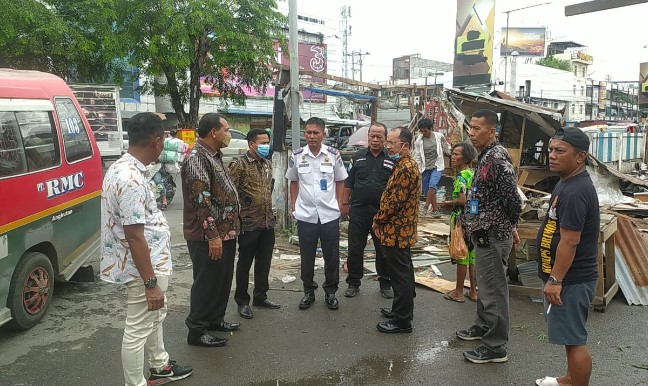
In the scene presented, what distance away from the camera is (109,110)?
13234 mm

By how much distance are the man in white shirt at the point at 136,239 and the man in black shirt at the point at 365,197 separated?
8.04ft

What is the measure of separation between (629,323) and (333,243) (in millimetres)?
2874

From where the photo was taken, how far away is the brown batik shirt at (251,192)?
454cm

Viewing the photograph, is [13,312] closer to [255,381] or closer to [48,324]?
[48,324]

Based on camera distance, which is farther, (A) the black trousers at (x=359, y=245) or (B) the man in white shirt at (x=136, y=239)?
(A) the black trousers at (x=359, y=245)

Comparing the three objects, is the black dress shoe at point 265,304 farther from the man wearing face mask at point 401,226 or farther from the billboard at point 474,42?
the billboard at point 474,42

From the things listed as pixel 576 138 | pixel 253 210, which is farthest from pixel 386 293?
pixel 576 138

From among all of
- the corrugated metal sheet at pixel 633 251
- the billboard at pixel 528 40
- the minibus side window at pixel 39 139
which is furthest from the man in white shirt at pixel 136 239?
the billboard at pixel 528 40

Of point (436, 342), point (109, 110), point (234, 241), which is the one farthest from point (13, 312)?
point (109, 110)

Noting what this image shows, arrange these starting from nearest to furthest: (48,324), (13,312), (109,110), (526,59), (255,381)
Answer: (255,381), (13,312), (48,324), (109,110), (526,59)

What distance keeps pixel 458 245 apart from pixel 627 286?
6.31ft

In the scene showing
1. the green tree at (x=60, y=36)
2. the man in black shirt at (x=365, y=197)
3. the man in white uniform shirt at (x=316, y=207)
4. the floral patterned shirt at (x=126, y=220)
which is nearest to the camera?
the floral patterned shirt at (x=126, y=220)

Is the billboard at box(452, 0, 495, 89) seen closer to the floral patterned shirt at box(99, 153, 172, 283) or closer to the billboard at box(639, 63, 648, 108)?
the billboard at box(639, 63, 648, 108)

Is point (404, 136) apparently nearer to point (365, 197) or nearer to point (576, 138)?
point (365, 197)
